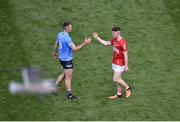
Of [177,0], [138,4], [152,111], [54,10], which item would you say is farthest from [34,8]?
[152,111]

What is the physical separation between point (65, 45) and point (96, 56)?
7.84 feet

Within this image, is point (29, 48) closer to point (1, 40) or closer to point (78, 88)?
point (1, 40)

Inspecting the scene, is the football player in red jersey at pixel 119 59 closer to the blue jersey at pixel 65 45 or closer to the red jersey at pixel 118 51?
the red jersey at pixel 118 51

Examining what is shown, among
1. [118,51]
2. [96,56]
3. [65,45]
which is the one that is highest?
[65,45]

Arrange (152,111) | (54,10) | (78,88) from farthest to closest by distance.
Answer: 1. (54,10)
2. (78,88)
3. (152,111)

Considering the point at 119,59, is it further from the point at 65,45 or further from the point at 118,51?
the point at 65,45

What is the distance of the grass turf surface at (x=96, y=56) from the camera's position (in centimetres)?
1492

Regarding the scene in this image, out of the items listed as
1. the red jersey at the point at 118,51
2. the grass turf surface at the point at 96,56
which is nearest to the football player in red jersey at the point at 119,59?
the red jersey at the point at 118,51

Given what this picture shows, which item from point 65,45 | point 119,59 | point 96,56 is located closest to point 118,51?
point 119,59

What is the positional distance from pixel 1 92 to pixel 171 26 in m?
5.86

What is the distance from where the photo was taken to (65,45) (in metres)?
14.9

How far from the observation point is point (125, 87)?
15.4m

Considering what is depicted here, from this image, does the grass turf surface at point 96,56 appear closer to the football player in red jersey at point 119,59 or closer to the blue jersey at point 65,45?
the football player in red jersey at point 119,59

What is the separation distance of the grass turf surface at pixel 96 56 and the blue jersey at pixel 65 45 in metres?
1.18
